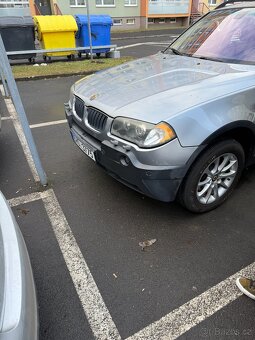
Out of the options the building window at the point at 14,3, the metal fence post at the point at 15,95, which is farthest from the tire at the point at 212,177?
the building window at the point at 14,3

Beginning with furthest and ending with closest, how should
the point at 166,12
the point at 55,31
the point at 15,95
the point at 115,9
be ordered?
the point at 166,12 < the point at 115,9 < the point at 55,31 < the point at 15,95

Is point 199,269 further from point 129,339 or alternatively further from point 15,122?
point 15,122

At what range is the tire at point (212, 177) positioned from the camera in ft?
8.39

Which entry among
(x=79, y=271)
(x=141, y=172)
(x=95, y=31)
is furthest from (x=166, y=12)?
(x=79, y=271)

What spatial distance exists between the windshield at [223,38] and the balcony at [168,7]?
23.3 metres

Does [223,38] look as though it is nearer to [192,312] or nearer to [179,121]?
[179,121]

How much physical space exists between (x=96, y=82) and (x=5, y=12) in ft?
65.4

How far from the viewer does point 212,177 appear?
2.80 m

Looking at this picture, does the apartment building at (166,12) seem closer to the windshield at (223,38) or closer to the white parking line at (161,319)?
the windshield at (223,38)

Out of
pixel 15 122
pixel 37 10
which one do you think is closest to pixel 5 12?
pixel 37 10

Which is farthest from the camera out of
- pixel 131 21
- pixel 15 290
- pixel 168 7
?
pixel 168 7

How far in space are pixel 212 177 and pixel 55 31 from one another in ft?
31.4

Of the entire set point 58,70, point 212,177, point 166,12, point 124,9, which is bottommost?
point 166,12

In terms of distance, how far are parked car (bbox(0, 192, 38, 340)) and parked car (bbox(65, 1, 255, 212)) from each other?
44.4 inches
